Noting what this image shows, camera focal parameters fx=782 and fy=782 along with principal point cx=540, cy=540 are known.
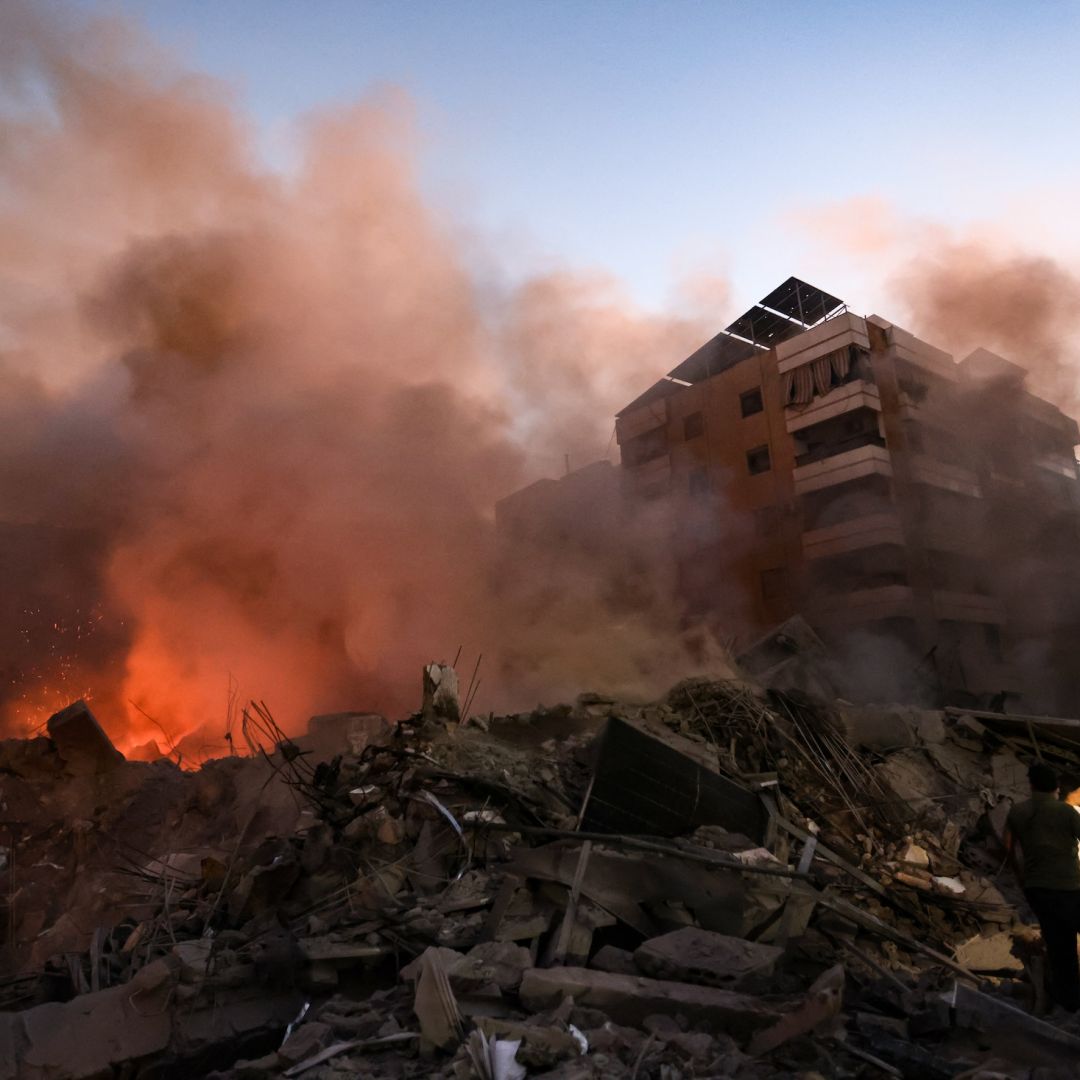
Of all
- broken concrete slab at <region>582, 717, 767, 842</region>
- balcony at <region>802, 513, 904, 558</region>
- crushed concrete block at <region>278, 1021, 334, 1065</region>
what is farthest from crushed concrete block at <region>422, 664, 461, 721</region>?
balcony at <region>802, 513, 904, 558</region>

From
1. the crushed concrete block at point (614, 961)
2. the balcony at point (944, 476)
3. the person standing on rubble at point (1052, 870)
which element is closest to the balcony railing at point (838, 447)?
the balcony at point (944, 476)

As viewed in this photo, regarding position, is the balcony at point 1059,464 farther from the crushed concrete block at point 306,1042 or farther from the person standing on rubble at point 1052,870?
the crushed concrete block at point 306,1042

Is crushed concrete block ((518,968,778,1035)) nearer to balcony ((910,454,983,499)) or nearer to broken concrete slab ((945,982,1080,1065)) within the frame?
broken concrete slab ((945,982,1080,1065))

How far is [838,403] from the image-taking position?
24.2 m

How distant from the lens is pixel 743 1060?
3.17 meters

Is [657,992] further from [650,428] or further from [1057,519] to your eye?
[1057,519]

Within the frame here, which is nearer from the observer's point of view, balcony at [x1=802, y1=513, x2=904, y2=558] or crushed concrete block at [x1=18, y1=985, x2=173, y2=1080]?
crushed concrete block at [x1=18, y1=985, x2=173, y2=1080]

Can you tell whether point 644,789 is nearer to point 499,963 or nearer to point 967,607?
point 499,963

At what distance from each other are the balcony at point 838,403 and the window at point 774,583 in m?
4.63

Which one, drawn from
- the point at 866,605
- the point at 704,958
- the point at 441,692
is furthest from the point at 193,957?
the point at 866,605

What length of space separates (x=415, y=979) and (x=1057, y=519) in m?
30.3

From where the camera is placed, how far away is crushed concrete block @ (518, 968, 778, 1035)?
3494mm

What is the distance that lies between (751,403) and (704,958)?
81.8 feet

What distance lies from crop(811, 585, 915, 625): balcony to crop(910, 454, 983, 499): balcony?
3832 millimetres
